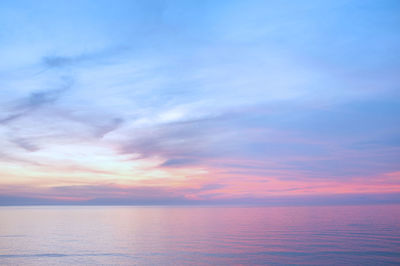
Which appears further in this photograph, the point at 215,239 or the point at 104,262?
the point at 215,239

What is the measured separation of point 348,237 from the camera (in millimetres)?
61969

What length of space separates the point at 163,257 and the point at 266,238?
25.7 m

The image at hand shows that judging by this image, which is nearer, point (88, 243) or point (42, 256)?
point (42, 256)

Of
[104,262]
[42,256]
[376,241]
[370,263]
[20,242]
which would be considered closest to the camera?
[370,263]

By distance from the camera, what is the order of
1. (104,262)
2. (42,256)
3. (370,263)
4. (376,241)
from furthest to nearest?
(376,241)
(42,256)
(104,262)
(370,263)

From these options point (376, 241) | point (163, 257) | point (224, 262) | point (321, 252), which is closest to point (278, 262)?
point (224, 262)

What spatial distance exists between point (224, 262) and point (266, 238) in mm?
23467

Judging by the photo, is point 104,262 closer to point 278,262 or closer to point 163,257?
point 163,257

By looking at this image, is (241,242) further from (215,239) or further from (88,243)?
(88,243)

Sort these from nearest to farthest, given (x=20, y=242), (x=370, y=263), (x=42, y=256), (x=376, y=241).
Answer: (x=370, y=263) → (x=42, y=256) → (x=376, y=241) → (x=20, y=242)

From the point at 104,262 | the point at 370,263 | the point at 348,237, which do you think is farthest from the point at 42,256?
the point at 348,237

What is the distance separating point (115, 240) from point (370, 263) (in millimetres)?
46255

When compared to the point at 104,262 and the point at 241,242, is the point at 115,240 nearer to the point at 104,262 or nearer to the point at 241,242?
the point at 104,262

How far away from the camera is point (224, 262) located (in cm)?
4175
